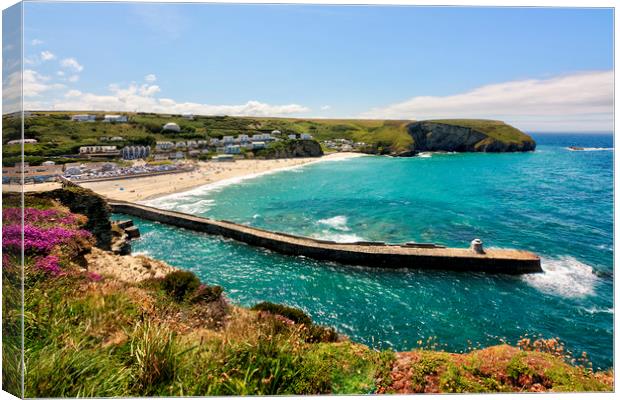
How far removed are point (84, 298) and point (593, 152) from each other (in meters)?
75.3

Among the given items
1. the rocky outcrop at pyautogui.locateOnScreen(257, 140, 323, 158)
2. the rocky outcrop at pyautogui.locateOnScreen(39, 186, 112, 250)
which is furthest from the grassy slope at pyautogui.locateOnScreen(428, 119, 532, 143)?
the rocky outcrop at pyautogui.locateOnScreen(39, 186, 112, 250)

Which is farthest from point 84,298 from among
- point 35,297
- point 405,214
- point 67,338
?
point 405,214

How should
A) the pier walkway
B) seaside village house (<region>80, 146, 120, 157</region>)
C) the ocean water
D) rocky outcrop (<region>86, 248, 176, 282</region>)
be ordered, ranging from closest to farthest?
1. rocky outcrop (<region>86, 248, 176, 282</region>)
2. the ocean water
3. the pier walkway
4. seaside village house (<region>80, 146, 120, 157</region>)

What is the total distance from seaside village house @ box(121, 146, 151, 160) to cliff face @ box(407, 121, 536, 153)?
73896mm

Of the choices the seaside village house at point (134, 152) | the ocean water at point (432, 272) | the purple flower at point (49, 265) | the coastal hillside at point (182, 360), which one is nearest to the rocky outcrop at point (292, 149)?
the seaside village house at point (134, 152)

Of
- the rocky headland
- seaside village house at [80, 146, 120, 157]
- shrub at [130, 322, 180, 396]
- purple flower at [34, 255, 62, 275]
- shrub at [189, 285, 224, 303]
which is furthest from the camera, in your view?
the rocky headland

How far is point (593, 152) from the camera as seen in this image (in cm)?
5588

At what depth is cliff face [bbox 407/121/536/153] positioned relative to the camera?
90.9m

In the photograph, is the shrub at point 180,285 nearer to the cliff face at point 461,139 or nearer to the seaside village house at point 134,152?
the seaside village house at point 134,152

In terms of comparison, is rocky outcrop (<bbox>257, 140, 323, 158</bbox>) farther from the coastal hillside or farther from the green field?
the coastal hillside

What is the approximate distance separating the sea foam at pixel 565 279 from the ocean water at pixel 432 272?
56 millimetres

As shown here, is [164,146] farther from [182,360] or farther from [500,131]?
[500,131]

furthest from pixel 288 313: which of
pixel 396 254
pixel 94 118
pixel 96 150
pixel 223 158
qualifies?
pixel 94 118

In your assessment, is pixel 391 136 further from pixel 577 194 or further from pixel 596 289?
pixel 596 289
